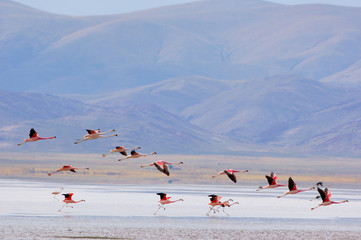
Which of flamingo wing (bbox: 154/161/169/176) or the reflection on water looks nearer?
flamingo wing (bbox: 154/161/169/176)

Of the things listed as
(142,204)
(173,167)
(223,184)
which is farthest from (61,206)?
(173,167)

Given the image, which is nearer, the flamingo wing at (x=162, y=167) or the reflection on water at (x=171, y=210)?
the flamingo wing at (x=162, y=167)

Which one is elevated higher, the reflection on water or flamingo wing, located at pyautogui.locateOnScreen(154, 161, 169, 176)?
the reflection on water

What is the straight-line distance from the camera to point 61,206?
149ft

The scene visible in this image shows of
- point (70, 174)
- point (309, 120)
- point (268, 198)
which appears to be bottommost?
point (268, 198)

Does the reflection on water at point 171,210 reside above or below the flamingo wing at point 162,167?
above

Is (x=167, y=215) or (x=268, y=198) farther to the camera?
(x=268, y=198)

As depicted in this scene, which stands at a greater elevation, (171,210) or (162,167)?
(171,210)

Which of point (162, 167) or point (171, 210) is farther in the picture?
point (171, 210)

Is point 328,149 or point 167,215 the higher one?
point 328,149

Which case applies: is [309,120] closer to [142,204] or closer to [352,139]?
[352,139]

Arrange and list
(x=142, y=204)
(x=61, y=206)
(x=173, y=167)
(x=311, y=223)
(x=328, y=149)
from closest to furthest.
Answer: (x=311, y=223), (x=61, y=206), (x=142, y=204), (x=173, y=167), (x=328, y=149)

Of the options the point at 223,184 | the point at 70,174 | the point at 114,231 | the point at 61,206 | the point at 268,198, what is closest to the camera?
the point at 114,231

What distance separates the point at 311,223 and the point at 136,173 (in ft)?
164
